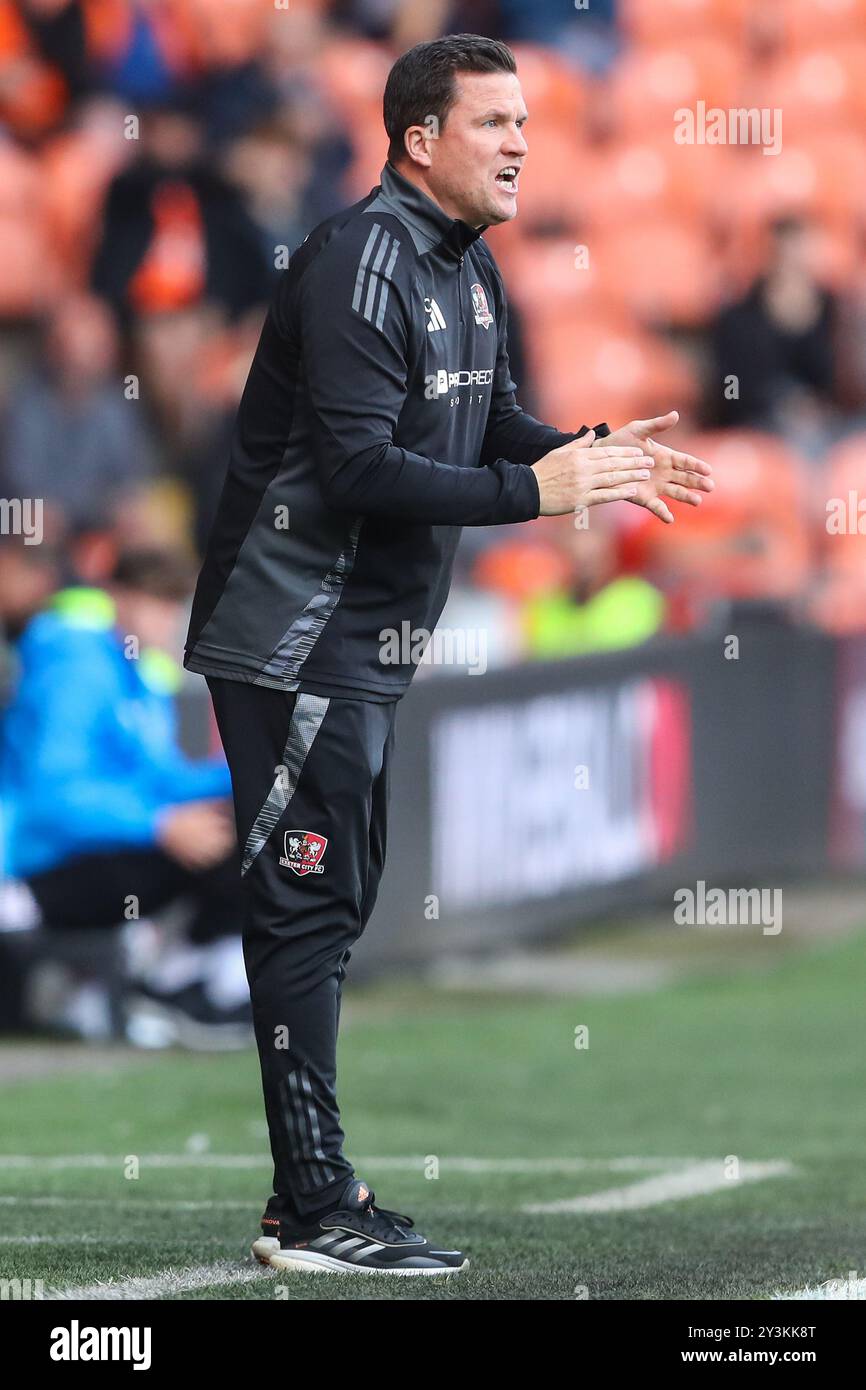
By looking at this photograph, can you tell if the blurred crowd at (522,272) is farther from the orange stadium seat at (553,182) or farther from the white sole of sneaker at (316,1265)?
the white sole of sneaker at (316,1265)

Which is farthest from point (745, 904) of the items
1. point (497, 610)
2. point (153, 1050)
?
point (153, 1050)

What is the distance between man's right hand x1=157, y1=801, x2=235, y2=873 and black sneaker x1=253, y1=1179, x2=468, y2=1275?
4.20 m

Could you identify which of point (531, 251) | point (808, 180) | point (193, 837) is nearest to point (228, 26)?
point (531, 251)

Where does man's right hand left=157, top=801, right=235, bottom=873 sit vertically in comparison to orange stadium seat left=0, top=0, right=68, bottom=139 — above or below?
below

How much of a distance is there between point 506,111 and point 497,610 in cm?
714

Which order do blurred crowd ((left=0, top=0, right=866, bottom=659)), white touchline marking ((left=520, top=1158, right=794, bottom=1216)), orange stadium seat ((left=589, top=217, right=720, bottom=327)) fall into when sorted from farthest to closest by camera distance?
orange stadium seat ((left=589, top=217, right=720, bottom=327)) → blurred crowd ((left=0, top=0, right=866, bottom=659)) → white touchline marking ((left=520, top=1158, right=794, bottom=1216))

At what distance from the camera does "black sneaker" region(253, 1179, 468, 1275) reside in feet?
13.5

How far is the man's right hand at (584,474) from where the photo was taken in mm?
4059

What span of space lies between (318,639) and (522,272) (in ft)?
35.0

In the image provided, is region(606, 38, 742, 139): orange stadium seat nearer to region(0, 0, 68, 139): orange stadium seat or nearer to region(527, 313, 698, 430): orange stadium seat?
region(527, 313, 698, 430): orange stadium seat

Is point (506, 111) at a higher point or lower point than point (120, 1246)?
higher

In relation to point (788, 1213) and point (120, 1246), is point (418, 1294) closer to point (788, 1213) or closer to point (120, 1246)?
point (120, 1246)

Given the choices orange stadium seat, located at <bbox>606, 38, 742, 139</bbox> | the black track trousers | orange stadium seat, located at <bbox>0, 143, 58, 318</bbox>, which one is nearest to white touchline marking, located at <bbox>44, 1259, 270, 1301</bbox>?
the black track trousers

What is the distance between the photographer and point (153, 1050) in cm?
827
